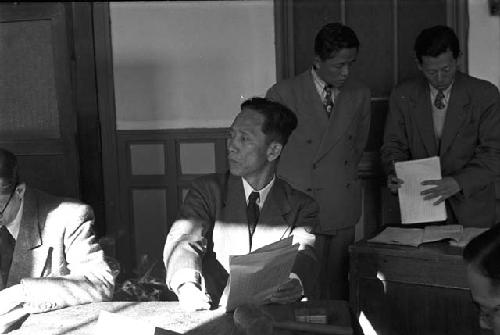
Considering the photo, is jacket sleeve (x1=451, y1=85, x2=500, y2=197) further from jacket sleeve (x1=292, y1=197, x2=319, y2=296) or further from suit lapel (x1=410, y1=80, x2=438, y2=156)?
jacket sleeve (x1=292, y1=197, x2=319, y2=296)

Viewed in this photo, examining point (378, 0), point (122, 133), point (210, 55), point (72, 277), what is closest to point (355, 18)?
point (378, 0)

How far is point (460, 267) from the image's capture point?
11.8 ft

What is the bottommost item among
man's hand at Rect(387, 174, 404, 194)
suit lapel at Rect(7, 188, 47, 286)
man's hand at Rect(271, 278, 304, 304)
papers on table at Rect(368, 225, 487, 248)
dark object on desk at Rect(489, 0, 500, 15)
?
papers on table at Rect(368, 225, 487, 248)

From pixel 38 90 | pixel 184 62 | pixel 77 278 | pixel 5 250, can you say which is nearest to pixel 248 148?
pixel 77 278

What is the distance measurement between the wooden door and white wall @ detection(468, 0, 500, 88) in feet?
7.86

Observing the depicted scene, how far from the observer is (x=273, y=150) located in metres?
3.29

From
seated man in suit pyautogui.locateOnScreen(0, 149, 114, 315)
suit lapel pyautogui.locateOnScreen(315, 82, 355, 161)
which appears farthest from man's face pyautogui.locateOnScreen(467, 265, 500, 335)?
suit lapel pyautogui.locateOnScreen(315, 82, 355, 161)

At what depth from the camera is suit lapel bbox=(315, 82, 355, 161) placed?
4309 millimetres

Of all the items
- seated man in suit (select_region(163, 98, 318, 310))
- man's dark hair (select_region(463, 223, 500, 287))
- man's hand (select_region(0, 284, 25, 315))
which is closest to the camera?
man's dark hair (select_region(463, 223, 500, 287))

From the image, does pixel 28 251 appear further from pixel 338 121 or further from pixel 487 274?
pixel 487 274

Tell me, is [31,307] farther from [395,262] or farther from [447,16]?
[447,16]

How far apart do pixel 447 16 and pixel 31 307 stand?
314 cm

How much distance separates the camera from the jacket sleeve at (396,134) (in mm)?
4305

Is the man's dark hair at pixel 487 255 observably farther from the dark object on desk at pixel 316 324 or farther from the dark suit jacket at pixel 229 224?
the dark suit jacket at pixel 229 224
